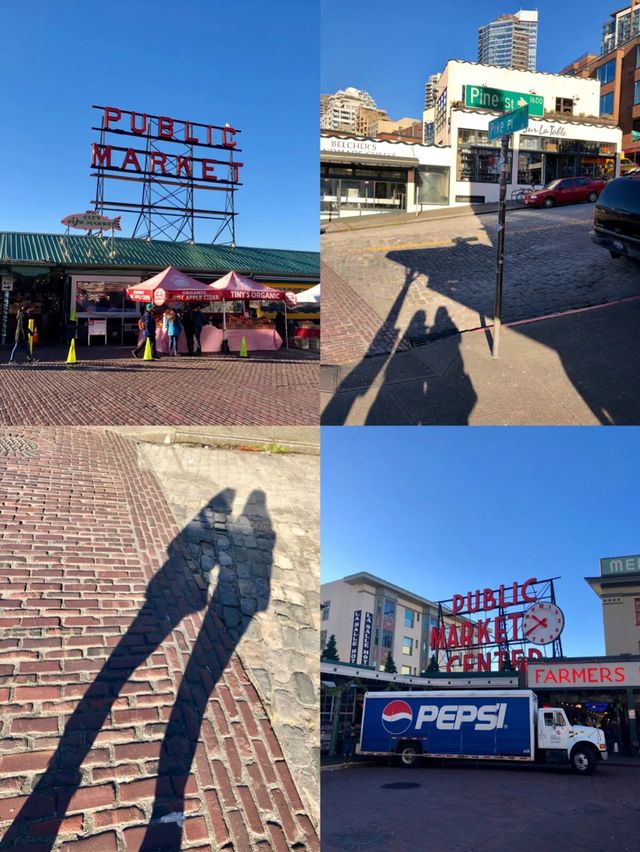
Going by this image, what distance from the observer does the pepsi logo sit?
14.7 meters

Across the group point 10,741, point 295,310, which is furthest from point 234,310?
point 10,741

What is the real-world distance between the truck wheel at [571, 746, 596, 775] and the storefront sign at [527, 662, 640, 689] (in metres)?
6.42

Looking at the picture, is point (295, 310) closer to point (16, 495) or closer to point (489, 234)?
point (489, 234)

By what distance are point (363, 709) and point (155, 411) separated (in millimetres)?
8708

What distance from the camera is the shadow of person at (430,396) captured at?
730 cm

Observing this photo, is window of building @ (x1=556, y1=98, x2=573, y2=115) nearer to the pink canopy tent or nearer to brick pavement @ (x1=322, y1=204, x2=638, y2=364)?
brick pavement @ (x1=322, y1=204, x2=638, y2=364)

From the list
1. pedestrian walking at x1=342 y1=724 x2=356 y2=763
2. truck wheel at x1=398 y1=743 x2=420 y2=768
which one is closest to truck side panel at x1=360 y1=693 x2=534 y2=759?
truck wheel at x1=398 y1=743 x2=420 y2=768

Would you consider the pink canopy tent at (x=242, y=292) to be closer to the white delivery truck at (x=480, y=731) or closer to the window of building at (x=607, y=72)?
the white delivery truck at (x=480, y=731)

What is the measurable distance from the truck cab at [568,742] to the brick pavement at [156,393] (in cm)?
845

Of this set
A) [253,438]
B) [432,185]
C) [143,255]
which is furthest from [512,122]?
[432,185]

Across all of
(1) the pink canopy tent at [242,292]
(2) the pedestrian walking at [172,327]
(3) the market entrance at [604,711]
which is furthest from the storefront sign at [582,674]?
(2) the pedestrian walking at [172,327]

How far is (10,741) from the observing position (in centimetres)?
420

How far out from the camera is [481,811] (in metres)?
9.35

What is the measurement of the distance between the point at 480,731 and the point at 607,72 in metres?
41.6
